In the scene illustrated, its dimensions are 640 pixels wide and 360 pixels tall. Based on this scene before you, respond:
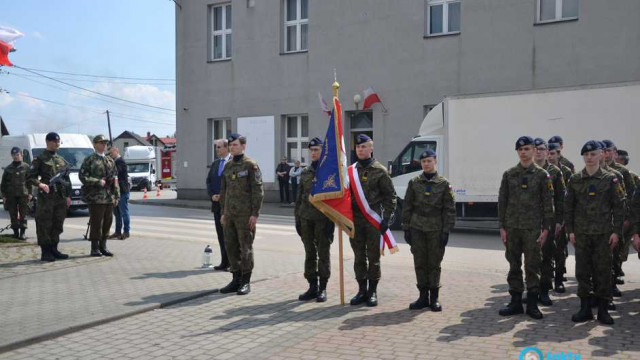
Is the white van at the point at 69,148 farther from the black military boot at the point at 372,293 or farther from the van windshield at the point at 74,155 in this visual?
the black military boot at the point at 372,293

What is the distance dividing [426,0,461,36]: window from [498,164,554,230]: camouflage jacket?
47.5ft

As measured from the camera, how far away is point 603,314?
6438 millimetres

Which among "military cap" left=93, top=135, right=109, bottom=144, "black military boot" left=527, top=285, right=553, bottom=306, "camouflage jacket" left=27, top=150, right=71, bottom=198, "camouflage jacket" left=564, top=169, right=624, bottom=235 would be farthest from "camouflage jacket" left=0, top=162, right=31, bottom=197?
"camouflage jacket" left=564, top=169, right=624, bottom=235

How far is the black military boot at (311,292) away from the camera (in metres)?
7.57

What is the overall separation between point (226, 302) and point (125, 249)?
5.01m

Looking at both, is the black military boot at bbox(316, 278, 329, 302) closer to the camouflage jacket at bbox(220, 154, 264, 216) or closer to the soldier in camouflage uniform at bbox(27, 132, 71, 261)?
the camouflage jacket at bbox(220, 154, 264, 216)

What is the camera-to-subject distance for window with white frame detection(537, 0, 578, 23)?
18750mm

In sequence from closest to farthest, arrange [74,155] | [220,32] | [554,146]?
[554,146]
[74,155]
[220,32]

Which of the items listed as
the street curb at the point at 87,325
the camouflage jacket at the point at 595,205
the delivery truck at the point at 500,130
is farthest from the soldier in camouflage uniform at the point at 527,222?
the delivery truck at the point at 500,130

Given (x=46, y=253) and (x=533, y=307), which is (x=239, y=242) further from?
(x=46, y=253)

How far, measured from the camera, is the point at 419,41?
68.5 feet

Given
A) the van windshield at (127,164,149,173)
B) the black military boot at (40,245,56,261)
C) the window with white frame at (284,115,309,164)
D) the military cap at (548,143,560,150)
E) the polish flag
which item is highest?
the polish flag

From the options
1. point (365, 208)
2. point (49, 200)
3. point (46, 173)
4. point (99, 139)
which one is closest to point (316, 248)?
point (365, 208)

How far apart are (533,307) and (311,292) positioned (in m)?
2.60
